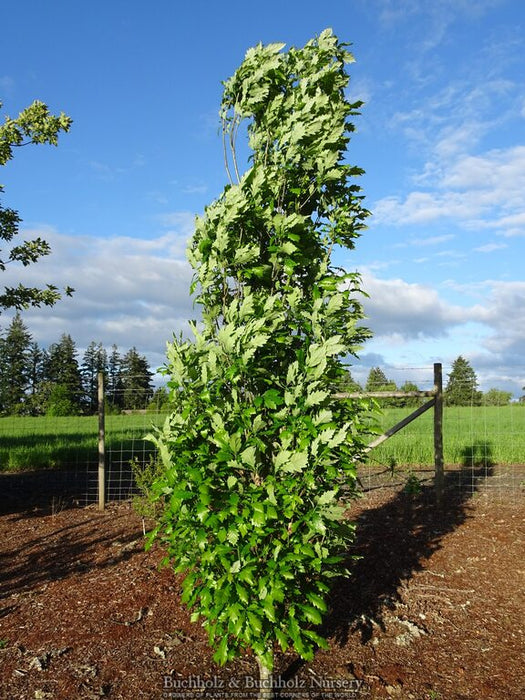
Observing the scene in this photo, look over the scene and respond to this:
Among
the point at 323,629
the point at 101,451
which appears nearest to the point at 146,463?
the point at 101,451

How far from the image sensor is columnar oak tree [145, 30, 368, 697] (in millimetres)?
3547

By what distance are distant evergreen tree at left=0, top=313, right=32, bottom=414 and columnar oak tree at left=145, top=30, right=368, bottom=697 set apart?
67714 millimetres

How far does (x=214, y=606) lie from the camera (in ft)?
12.2

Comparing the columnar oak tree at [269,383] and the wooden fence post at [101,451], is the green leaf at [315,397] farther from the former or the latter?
the wooden fence post at [101,451]

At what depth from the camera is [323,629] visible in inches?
202

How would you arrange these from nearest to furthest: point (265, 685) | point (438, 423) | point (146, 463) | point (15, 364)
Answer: point (265, 685) < point (438, 423) < point (146, 463) < point (15, 364)

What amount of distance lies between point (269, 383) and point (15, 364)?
241ft

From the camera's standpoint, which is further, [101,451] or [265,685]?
[101,451]

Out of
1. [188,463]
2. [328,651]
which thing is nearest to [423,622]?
[328,651]

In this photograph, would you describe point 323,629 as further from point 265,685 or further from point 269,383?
point 269,383

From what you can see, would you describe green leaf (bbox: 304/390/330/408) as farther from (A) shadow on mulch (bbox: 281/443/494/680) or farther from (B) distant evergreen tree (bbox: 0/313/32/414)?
(B) distant evergreen tree (bbox: 0/313/32/414)

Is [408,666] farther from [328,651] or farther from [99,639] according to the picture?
[99,639]

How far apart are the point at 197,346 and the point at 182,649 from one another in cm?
280

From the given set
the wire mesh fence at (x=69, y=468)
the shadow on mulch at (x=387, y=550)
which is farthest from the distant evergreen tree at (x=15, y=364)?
the shadow on mulch at (x=387, y=550)
